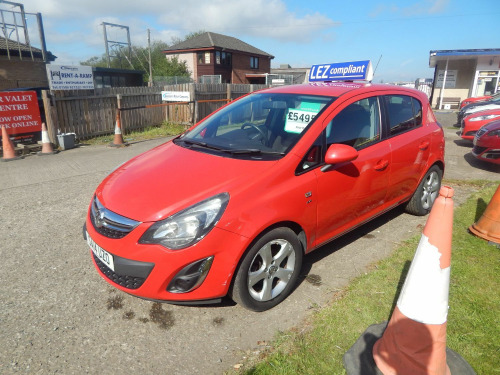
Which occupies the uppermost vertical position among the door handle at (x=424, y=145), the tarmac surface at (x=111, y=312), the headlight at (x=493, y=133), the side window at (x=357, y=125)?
the side window at (x=357, y=125)

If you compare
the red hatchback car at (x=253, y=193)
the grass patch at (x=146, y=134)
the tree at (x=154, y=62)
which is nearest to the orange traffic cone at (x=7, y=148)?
the grass patch at (x=146, y=134)

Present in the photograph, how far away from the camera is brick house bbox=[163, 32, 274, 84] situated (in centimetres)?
4056

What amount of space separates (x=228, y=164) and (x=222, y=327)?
1.25 m

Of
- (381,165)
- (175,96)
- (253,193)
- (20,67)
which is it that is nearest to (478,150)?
(381,165)

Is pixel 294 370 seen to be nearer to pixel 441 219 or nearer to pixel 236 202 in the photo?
pixel 236 202

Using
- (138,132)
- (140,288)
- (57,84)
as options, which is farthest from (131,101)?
(140,288)

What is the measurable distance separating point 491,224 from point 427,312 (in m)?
2.32

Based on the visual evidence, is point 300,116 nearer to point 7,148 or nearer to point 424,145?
point 424,145

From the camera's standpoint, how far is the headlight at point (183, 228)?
226cm

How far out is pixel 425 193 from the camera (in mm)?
4395

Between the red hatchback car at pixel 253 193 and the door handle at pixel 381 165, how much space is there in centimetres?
2

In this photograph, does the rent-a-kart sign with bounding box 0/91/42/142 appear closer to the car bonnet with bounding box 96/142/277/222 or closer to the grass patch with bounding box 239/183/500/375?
the car bonnet with bounding box 96/142/277/222

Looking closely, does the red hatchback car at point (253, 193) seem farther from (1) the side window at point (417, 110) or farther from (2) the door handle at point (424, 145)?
(1) the side window at point (417, 110)

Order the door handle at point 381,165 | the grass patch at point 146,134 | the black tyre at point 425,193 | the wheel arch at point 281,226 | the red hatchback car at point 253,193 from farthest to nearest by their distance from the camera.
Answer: the grass patch at point 146,134, the black tyre at point 425,193, the door handle at point 381,165, the wheel arch at point 281,226, the red hatchback car at point 253,193
